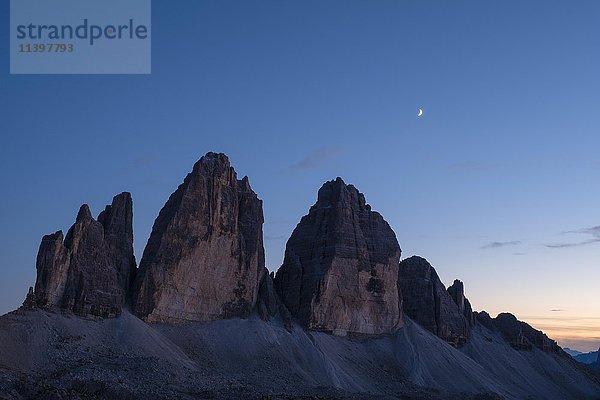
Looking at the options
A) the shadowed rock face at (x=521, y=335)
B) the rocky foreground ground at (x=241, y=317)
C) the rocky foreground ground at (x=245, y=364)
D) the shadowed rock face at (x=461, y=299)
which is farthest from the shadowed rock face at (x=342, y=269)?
the shadowed rock face at (x=521, y=335)

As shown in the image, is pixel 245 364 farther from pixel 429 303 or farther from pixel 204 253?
pixel 429 303

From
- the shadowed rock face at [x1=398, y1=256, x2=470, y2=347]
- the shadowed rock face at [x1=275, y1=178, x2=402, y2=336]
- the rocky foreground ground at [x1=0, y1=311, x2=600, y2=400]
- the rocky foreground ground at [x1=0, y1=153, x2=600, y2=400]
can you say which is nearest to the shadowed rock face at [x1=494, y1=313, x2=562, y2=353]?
the rocky foreground ground at [x1=0, y1=153, x2=600, y2=400]

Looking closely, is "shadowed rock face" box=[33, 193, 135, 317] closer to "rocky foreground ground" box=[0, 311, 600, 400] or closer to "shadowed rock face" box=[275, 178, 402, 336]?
"rocky foreground ground" box=[0, 311, 600, 400]

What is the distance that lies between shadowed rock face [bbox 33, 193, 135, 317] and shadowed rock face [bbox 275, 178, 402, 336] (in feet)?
99.8

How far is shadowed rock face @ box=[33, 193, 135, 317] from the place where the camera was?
93062mm

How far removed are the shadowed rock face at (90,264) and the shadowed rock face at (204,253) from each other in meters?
A: 4.00

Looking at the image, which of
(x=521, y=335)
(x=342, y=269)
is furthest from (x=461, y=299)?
(x=342, y=269)

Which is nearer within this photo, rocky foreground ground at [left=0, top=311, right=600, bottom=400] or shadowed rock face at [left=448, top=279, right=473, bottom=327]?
rocky foreground ground at [left=0, top=311, right=600, bottom=400]

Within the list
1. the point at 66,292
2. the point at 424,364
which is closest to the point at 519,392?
the point at 424,364

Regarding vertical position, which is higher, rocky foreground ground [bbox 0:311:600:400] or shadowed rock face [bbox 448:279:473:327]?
shadowed rock face [bbox 448:279:473:327]

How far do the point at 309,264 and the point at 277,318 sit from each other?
1409cm

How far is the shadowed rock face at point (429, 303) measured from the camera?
479 feet

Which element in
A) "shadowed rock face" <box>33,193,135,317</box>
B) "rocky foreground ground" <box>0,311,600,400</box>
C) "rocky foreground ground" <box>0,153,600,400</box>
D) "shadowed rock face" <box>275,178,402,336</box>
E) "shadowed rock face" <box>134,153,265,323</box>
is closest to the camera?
"rocky foreground ground" <box>0,311,600,400</box>

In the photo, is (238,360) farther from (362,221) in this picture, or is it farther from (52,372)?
(362,221)
